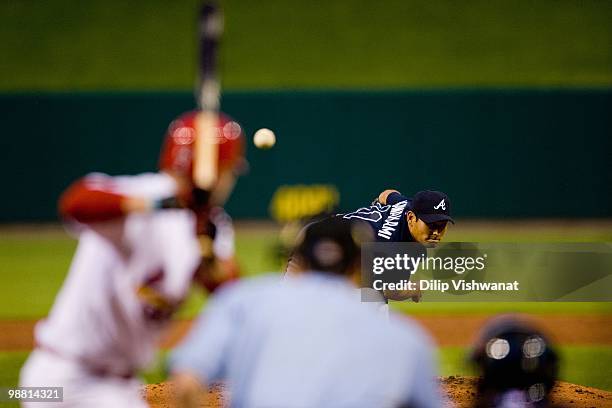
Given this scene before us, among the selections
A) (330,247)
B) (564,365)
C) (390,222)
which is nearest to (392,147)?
(564,365)

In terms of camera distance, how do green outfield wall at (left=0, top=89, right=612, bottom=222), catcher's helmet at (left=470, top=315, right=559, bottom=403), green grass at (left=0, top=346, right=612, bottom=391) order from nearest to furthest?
catcher's helmet at (left=470, top=315, right=559, bottom=403) → green grass at (left=0, top=346, right=612, bottom=391) → green outfield wall at (left=0, top=89, right=612, bottom=222)

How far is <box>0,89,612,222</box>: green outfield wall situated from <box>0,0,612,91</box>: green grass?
167 inches

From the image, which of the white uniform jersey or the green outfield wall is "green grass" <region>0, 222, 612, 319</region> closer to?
the green outfield wall

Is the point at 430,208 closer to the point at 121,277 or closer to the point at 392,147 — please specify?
the point at 121,277

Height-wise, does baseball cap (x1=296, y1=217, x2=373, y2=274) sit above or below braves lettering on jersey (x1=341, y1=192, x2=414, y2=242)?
below

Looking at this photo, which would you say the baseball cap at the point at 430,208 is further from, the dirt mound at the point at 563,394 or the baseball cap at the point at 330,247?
the baseball cap at the point at 330,247

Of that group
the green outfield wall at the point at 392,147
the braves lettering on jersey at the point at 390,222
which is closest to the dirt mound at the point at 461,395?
the braves lettering on jersey at the point at 390,222

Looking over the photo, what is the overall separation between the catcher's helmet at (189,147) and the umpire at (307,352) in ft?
2.25

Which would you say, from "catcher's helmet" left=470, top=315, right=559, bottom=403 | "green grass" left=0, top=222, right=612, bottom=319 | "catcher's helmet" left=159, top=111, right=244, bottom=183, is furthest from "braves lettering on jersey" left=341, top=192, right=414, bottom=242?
"catcher's helmet" left=470, top=315, right=559, bottom=403

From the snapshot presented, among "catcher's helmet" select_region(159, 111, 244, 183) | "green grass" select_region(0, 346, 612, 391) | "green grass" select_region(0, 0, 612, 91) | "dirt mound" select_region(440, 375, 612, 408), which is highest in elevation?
"green grass" select_region(0, 0, 612, 91)

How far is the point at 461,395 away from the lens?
671 cm

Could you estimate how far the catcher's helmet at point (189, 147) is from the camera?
3.13 metres

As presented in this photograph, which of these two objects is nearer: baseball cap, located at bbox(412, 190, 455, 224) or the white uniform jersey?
the white uniform jersey

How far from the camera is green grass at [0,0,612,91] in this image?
817 inches
